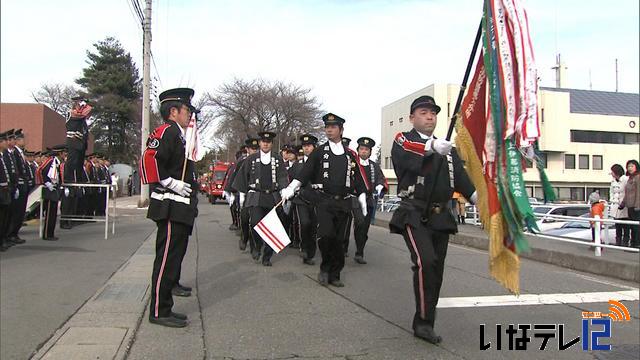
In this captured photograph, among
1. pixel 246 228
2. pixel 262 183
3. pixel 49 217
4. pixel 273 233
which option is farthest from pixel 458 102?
pixel 49 217

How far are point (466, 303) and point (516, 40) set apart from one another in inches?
141

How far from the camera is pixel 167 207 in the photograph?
484 centimetres

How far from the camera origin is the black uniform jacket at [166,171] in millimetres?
4750

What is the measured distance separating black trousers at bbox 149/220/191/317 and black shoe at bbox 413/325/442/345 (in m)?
2.32

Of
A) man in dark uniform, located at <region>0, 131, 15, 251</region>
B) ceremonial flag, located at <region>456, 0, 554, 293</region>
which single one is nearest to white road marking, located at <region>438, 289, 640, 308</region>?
ceremonial flag, located at <region>456, 0, 554, 293</region>

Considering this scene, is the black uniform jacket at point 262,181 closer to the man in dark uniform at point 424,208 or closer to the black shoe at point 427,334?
the man in dark uniform at point 424,208

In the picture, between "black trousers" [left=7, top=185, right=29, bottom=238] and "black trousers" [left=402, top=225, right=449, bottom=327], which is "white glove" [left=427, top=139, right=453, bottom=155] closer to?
"black trousers" [left=402, top=225, right=449, bottom=327]

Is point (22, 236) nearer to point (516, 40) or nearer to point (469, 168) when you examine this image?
point (469, 168)

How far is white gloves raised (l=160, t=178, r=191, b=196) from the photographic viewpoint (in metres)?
4.78

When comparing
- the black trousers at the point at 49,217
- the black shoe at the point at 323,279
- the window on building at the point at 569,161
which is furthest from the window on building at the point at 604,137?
the black shoe at the point at 323,279

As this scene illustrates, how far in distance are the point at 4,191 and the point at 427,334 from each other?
7.99 m

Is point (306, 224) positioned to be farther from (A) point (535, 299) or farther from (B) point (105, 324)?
(B) point (105, 324)

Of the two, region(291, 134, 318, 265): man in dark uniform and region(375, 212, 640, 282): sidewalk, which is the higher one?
region(291, 134, 318, 265): man in dark uniform

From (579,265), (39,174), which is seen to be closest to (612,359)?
(579,265)
